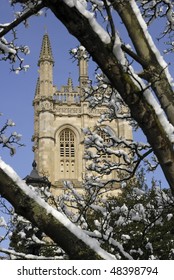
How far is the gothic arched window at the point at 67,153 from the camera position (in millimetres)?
48906

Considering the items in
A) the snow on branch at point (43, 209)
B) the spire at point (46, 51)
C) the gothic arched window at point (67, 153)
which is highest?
the spire at point (46, 51)

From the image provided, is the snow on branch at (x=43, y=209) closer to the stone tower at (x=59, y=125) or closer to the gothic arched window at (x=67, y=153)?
the stone tower at (x=59, y=125)

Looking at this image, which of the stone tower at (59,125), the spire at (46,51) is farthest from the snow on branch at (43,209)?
the spire at (46,51)

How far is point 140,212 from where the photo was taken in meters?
8.38

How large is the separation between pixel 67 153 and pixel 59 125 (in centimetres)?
284

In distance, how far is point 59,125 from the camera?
5022cm

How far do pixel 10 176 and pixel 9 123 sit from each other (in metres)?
1.91

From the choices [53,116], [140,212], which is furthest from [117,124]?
[140,212]

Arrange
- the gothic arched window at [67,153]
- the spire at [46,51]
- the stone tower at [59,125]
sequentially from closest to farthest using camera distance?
1. the stone tower at [59,125]
2. the gothic arched window at [67,153]
3. the spire at [46,51]
